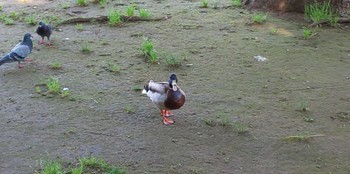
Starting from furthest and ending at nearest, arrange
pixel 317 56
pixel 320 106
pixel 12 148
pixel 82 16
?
1. pixel 82 16
2. pixel 317 56
3. pixel 320 106
4. pixel 12 148

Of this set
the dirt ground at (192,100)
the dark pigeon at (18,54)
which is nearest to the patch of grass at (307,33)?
the dirt ground at (192,100)

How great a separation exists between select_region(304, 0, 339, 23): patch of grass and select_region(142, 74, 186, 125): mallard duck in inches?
156

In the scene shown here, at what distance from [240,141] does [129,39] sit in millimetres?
3308

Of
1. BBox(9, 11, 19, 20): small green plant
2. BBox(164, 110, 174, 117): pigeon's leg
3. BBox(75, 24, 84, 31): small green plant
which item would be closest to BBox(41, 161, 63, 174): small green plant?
BBox(164, 110, 174, 117): pigeon's leg

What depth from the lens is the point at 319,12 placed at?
7566 mm

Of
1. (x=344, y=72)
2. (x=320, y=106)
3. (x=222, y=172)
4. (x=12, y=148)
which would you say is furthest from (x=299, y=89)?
(x=12, y=148)

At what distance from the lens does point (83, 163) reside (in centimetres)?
378

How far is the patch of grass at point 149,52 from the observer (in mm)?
6121

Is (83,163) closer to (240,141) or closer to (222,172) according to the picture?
(222,172)

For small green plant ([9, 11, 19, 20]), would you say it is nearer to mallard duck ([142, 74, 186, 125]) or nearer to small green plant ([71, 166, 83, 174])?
mallard duck ([142, 74, 186, 125])

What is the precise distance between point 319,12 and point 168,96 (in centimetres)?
418

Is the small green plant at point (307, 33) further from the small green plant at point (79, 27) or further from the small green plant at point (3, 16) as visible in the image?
the small green plant at point (3, 16)

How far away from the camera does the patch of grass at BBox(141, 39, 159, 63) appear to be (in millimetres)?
6121

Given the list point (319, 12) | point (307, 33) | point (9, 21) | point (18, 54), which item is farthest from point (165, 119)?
point (9, 21)
